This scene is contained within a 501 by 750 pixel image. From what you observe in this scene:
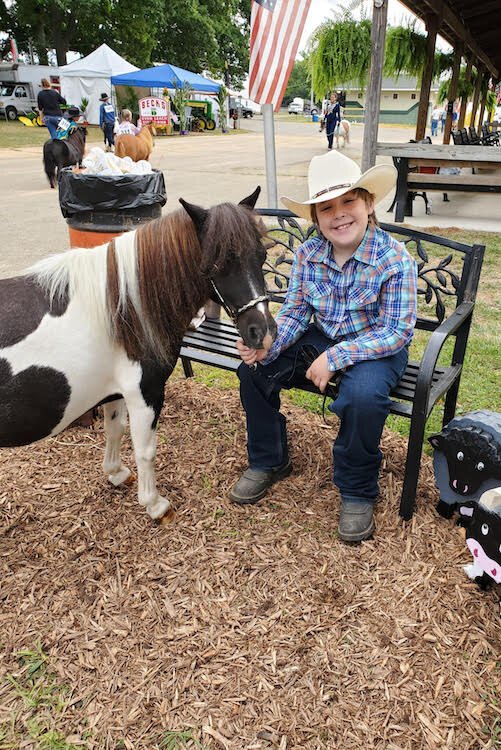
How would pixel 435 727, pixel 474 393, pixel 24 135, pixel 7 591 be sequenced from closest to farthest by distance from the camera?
pixel 435 727, pixel 7 591, pixel 474 393, pixel 24 135

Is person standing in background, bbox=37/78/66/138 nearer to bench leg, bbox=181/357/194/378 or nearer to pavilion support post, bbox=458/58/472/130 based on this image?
pavilion support post, bbox=458/58/472/130

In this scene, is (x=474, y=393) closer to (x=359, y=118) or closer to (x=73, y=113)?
(x=73, y=113)

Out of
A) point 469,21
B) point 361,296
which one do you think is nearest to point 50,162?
point 469,21

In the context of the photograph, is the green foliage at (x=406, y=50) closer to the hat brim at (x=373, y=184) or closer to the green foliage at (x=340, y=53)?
the green foliage at (x=340, y=53)

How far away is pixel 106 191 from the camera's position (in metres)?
3.73

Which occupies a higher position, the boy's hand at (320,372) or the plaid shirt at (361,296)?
the plaid shirt at (361,296)

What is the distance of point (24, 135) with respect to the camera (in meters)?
25.4

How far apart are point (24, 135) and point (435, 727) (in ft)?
94.1

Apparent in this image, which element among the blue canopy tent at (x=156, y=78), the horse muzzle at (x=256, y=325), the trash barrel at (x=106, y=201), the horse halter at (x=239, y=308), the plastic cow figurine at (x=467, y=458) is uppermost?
the blue canopy tent at (x=156, y=78)

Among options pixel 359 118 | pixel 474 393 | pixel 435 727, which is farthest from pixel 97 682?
pixel 359 118

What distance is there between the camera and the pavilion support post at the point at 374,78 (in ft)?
24.8

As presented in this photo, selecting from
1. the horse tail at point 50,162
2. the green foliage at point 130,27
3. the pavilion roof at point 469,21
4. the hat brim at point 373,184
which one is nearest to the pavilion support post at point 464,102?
the pavilion roof at point 469,21

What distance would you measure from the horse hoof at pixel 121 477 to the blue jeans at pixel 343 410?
0.62m

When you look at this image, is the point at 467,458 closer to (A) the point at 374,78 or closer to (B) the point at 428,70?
(A) the point at 374,78
